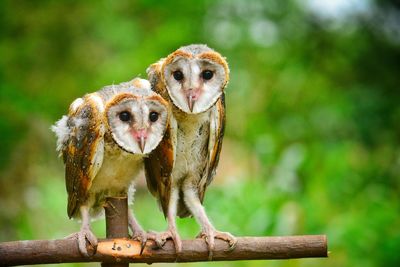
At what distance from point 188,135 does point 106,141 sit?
313 mm

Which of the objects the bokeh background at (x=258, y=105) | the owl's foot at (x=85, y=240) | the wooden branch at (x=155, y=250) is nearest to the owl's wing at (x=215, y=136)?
the wooden branch at (x=155, y=250)

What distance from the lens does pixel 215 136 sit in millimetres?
2242

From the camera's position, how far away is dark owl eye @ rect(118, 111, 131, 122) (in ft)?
5.98

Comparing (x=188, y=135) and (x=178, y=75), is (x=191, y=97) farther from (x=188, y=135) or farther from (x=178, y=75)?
(x=188, y=135)

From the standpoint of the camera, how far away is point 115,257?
6.08ft

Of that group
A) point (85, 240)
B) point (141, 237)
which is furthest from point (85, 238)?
point (141, 237)

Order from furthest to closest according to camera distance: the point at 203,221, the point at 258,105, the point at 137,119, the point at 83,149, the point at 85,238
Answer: the point at 258,105 → the point at 203,221 → the point at 83,149 → the point at 85,238 → the point at 137,119

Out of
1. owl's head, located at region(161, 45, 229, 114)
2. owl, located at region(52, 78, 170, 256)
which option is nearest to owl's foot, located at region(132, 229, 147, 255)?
owl, located at region(52, 78, 170, 256)

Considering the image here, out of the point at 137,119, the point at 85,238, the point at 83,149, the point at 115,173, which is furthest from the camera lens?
the point at 115,173

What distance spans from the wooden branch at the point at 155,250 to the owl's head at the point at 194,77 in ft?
1.33

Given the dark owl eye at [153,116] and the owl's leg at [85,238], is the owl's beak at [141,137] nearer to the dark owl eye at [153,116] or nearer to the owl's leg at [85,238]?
the dark owl eye at [153,116]

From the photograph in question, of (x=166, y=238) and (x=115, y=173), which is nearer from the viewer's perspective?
(x=166, y=238)

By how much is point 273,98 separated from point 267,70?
398 mm

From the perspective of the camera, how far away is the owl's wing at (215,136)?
2.21 metres
